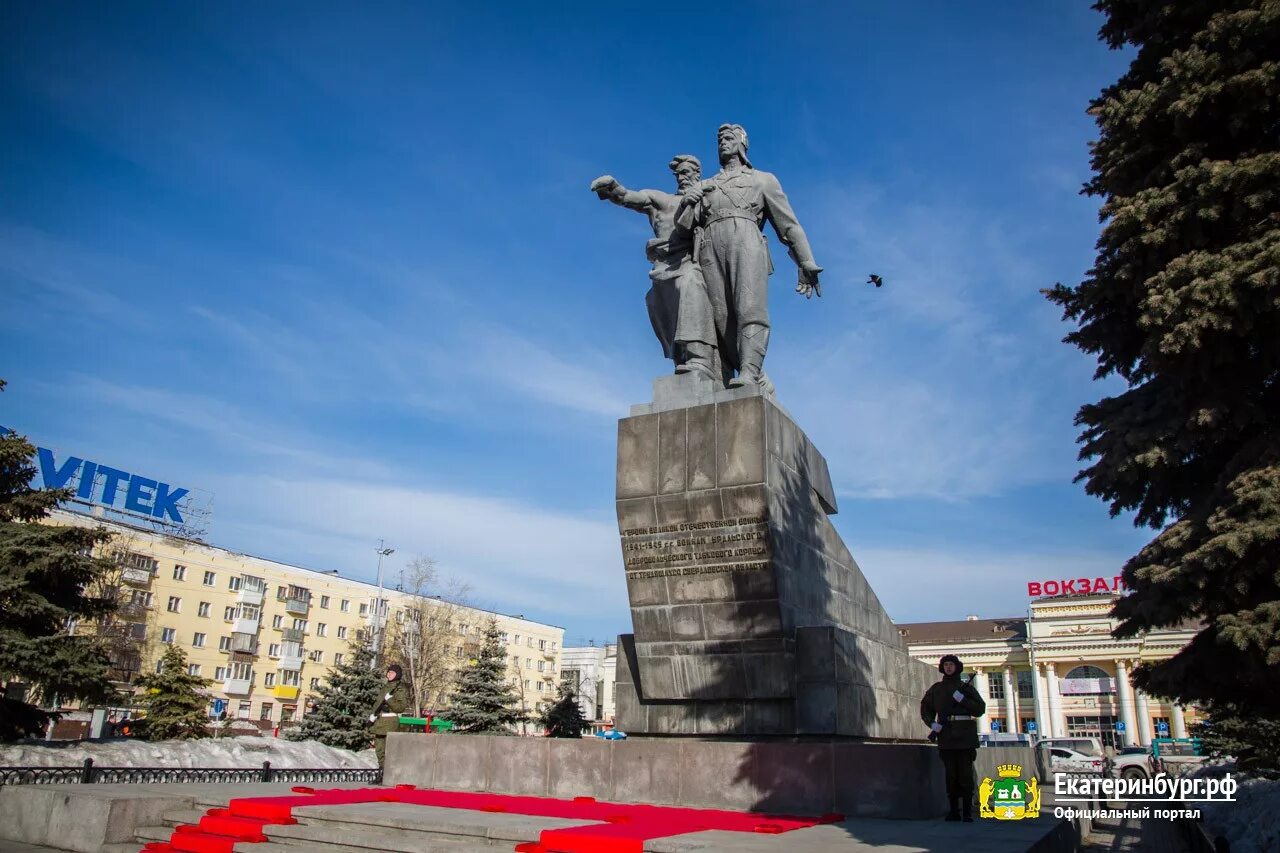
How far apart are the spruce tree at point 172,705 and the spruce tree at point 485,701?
5.73 m

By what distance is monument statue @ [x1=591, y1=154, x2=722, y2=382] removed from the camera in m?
9.52

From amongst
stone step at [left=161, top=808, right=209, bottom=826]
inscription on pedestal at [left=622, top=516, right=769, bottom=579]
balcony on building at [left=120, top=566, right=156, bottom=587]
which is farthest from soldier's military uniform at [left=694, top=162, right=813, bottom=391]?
balcony on building at [left=120, top=566, right=156, bottom=587]

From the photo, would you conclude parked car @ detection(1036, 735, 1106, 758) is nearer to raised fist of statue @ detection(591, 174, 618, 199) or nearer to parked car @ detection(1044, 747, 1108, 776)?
parked car @ detection(1044, 747, 1108, 776)

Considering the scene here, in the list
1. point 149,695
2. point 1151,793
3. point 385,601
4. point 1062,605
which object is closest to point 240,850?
point 1151,793

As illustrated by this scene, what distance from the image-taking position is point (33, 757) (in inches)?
486

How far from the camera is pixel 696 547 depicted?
27.2 ft

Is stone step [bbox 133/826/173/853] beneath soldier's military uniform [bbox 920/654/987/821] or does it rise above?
beneath

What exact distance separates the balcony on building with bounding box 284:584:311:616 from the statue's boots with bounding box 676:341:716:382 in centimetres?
4482

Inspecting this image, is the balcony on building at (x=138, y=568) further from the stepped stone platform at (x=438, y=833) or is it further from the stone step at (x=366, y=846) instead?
the stone step at (x=366, y=846)

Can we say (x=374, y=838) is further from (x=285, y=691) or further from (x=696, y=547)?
(x=285, y=691)

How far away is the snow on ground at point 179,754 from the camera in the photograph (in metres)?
12.5

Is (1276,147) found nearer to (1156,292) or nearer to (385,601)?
(1156,292)

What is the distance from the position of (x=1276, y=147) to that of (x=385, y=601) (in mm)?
52464

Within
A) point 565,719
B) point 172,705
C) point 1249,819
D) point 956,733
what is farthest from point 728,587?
point 172,705
